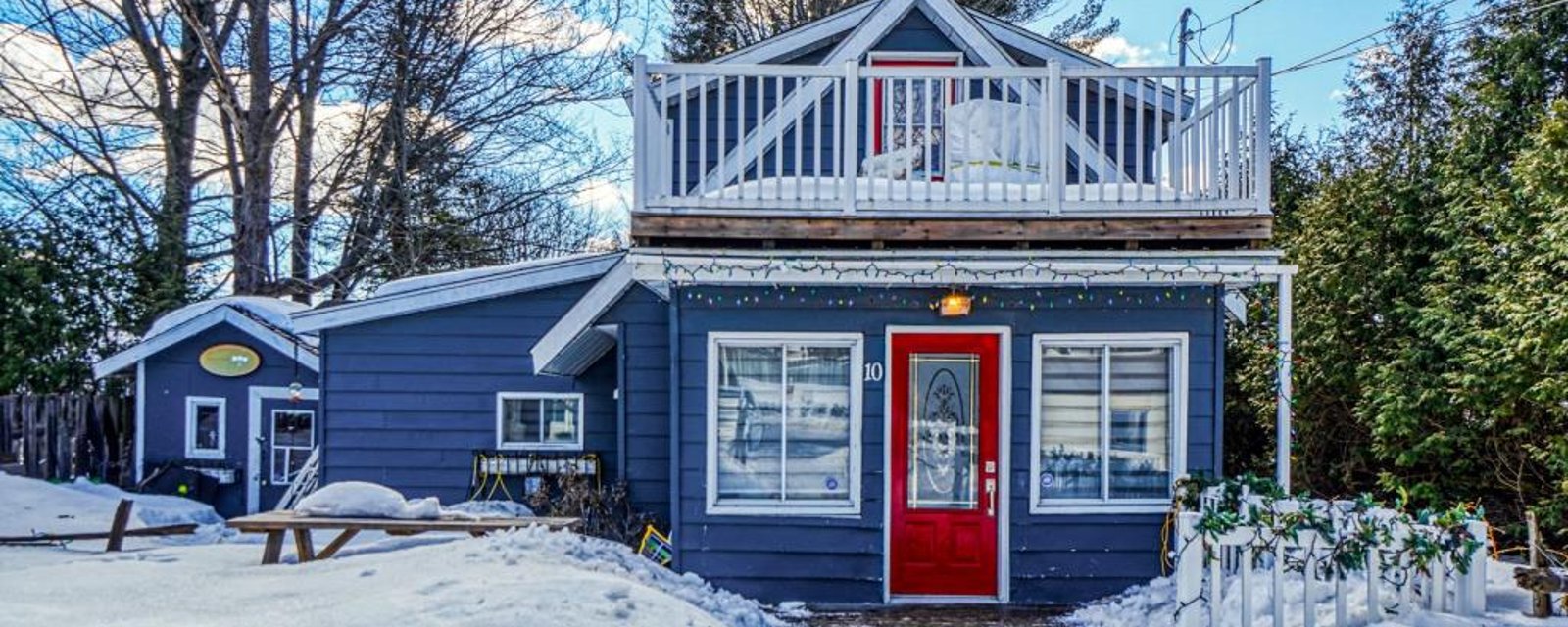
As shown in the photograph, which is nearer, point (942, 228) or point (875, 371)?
point (942, 228)

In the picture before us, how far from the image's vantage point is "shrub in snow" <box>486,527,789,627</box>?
639 cm

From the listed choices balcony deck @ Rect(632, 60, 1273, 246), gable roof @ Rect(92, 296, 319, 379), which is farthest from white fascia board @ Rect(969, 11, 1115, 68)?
gable roof @ Rect(92, 296, 319, 379)

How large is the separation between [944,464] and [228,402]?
8.32m

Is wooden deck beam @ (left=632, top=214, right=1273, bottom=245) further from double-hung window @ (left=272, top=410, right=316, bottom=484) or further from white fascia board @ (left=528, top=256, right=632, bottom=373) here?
double-hung window @ (left=272, top=410, right=316, bottom=484)

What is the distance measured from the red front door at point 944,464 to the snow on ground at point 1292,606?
0.75 meters

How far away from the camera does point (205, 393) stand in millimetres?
12219

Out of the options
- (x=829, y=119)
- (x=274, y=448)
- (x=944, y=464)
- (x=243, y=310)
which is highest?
(x=829, y=119)

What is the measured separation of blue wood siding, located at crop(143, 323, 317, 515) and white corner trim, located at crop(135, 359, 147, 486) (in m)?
0.01

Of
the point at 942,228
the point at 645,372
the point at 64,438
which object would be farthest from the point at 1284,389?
the point at 64,438

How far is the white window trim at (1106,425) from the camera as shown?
722 centimetres

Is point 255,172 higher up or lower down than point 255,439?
higher up

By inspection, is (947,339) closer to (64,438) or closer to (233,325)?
(233,325)

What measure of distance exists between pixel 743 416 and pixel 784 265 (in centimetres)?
107

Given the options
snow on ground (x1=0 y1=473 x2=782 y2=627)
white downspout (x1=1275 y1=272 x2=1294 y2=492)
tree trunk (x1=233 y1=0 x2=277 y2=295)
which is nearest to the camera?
snow on ground (x1=0 y1=473 x2=782 y2=627)
